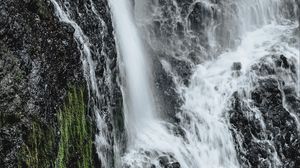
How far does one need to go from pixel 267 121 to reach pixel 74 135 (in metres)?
6.64

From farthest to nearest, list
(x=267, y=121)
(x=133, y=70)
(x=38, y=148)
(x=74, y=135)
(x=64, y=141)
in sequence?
(x=267, y=121), (x=133, y=70), (x=74, y=135), (x=64, y=141), (x=38, y=148)

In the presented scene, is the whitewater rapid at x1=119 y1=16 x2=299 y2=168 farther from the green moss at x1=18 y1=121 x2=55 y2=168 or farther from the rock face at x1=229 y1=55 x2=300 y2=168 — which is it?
the green moss at x1=18 y1=121 x2=55 y2=168

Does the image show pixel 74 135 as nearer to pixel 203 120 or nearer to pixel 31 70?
pixel 31 70

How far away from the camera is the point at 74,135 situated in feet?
27.6

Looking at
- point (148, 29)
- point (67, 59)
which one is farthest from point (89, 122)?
point (148, 29)

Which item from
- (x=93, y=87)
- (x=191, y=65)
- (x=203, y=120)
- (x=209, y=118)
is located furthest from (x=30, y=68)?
(x=191, y=65)

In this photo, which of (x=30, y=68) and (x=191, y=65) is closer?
(x=30, y=68)

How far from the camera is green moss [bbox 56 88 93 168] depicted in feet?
26.9

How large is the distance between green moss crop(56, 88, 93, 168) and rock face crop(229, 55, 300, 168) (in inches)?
209

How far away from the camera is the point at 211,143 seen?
12.7m

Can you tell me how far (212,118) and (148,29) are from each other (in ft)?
12.1

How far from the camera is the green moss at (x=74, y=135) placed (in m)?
8.20

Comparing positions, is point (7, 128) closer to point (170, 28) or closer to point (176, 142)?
point (176, 142)

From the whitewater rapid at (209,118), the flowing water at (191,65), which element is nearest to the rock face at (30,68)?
the flowing water at (191,65)
